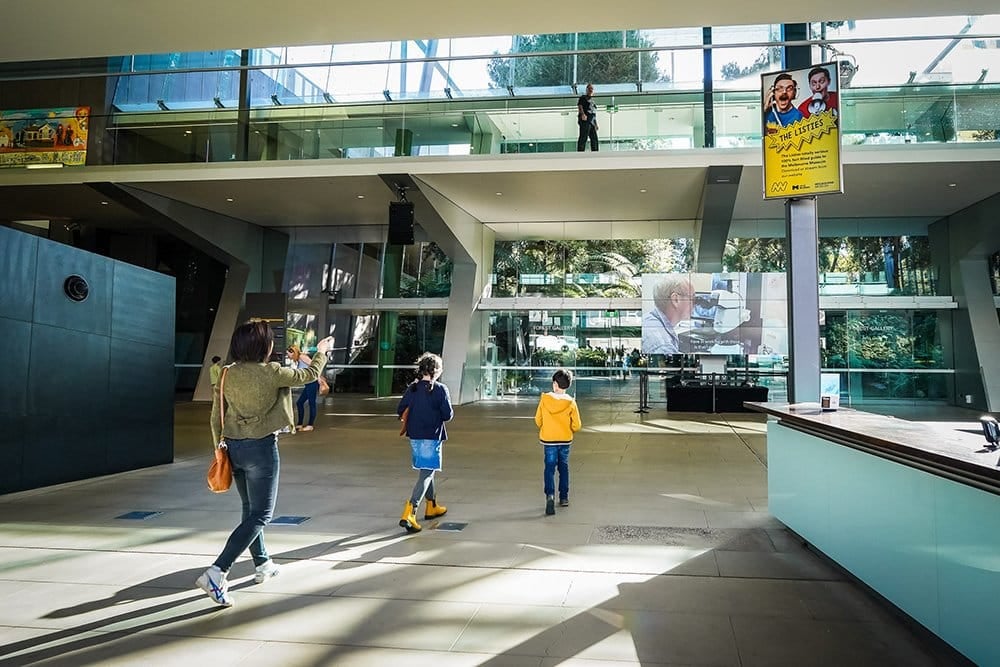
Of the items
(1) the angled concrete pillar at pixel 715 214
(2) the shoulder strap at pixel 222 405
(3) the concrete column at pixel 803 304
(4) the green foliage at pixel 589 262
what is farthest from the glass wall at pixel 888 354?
(2) the shoulder strap at pixel 222 405

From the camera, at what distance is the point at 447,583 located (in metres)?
4.08

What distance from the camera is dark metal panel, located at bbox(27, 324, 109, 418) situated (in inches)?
279

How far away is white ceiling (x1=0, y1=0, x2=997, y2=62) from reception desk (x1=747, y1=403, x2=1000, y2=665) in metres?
3.18

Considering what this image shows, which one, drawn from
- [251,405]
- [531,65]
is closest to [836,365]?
[531,65]

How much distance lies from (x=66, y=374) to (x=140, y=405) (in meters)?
1.30

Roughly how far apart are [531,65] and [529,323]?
28.2 feet

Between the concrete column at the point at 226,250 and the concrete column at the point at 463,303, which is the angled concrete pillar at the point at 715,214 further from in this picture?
the concrete column at the point at 226,250

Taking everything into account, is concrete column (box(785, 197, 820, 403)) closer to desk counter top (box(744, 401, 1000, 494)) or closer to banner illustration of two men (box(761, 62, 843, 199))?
banner illustration of two men (box(761, 62, 843, 199))

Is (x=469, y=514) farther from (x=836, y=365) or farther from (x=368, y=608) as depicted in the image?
(x=836, y=365)

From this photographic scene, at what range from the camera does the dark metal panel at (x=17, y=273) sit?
6.72 meters

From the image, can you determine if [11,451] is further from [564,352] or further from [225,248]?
[564,352]

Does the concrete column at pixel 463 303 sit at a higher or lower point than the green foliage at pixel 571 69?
lower

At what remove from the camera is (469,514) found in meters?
6.01

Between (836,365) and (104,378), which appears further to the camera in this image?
(836,365)
